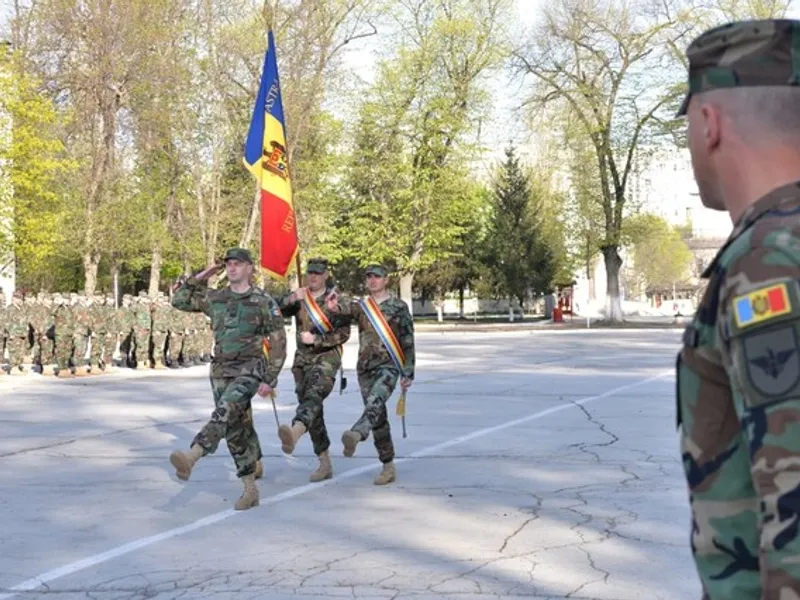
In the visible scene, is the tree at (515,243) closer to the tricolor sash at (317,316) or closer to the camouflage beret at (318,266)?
the camouflage beret at (318,266)

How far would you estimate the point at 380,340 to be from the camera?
392 inches

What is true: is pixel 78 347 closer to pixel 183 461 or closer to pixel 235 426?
pixel 235 426

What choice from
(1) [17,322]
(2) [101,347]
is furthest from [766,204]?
(2) [101,347]

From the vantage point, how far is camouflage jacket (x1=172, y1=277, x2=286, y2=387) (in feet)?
29.0

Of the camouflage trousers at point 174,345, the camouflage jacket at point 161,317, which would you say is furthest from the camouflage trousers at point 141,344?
the camouflage trousers at point 174,345

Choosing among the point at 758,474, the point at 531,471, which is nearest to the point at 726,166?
the point at 758,474

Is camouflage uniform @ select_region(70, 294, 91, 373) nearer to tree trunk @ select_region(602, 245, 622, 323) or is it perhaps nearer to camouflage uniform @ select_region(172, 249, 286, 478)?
camouflage uniform @ select_region(172, 249, 286, 478)

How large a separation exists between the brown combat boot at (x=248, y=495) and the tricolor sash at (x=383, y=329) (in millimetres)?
1982

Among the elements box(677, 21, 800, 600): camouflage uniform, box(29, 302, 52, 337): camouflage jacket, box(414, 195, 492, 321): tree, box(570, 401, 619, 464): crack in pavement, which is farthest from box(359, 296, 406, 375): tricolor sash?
box(414, 195, 492, 321): tree

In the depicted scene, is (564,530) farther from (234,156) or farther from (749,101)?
(234,156)

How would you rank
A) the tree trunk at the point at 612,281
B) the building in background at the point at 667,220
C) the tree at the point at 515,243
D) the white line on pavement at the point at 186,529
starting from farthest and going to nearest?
1. the tree at the point at 515,243
2. the tree trunk at the point at 612,281
3. the building in background at the point at 667,220
4. the white line on pavement at the point at 186,529

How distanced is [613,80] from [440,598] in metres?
48.3

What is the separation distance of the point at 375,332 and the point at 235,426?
184 cm

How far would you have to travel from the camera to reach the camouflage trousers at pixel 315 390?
32.4ft
